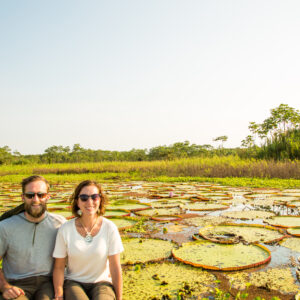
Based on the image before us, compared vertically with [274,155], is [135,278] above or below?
below

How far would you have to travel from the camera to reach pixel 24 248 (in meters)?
1.87

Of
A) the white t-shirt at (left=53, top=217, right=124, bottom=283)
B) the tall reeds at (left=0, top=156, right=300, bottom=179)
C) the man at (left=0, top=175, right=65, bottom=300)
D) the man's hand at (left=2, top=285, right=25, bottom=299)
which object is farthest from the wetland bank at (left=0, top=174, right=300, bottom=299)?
the tall reeds at (left=0, top=156, right=300, bottom=179)

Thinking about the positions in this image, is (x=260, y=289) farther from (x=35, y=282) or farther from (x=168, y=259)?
(x=35, y=282)

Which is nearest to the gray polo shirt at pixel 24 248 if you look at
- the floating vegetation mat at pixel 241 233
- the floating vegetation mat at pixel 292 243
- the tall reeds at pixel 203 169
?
the floating vegetation mat at pixel 241 233

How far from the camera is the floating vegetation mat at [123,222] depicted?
153 inches

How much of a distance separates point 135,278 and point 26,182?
1086 millimetres

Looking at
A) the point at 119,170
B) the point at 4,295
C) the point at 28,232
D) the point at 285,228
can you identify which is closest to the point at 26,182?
the point at 28,232

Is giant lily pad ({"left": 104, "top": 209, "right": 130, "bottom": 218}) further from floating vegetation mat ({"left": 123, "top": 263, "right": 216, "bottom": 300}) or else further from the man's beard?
the man's beard

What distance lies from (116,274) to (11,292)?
1.96 feet

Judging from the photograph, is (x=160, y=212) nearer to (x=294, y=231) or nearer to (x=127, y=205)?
(x=127, y=205)

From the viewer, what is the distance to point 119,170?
1709 cm

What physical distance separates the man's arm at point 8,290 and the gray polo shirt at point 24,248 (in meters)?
0.13

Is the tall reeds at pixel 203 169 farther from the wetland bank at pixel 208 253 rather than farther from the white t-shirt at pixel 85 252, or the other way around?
the white t-shirt at pixel 85 252

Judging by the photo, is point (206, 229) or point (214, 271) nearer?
point (214, 271)
